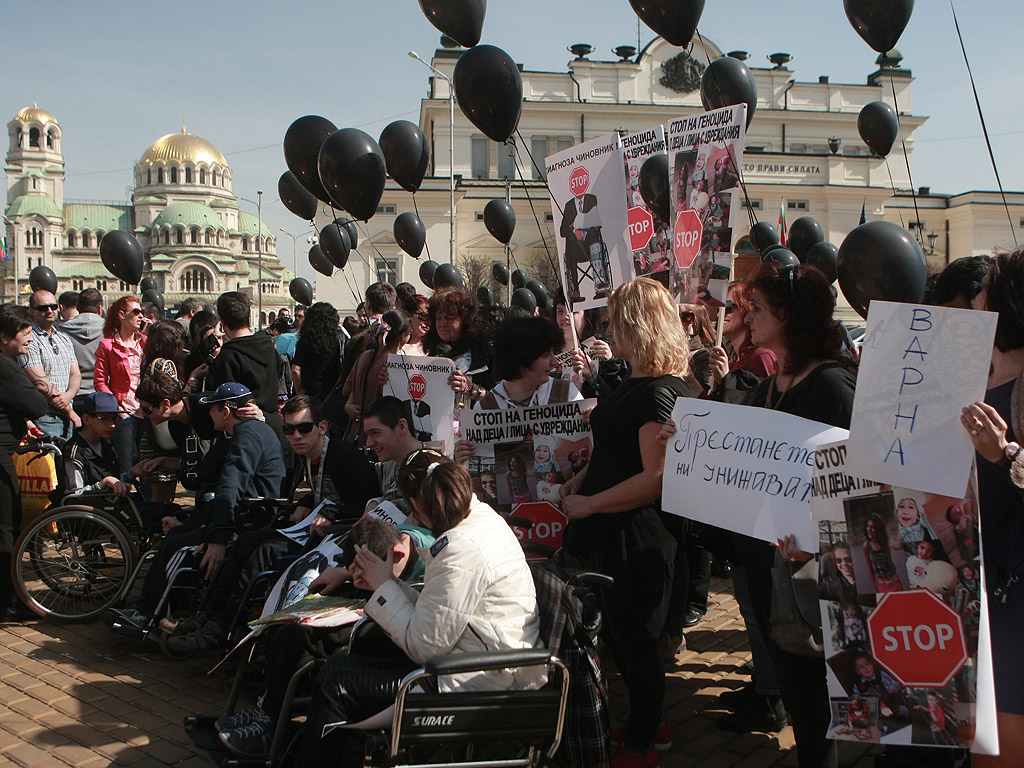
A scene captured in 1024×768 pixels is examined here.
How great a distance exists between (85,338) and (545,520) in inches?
281

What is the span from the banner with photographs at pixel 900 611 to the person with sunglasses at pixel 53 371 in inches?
281

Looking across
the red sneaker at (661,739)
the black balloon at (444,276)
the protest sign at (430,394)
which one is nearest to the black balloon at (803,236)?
the black balloon at (444,276)

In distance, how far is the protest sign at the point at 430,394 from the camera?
215 inches

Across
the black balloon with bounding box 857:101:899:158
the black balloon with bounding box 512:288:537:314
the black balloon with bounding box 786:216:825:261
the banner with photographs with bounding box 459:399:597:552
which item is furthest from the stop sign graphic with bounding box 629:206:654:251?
the black balloon with bounding box 512:288:537:314

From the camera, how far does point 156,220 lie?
5408 inches

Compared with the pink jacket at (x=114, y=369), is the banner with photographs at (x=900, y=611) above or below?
below

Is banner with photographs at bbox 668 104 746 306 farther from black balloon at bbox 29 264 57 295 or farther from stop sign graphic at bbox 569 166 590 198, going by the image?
black balloon at bbox 29 264 57 295

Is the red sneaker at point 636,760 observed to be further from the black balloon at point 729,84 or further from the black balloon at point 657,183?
the black balloon at point 729,84

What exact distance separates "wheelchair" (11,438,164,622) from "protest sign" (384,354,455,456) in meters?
2.22

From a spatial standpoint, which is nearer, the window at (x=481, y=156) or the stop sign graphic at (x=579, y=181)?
the stop sign graphic at (x=579, y=181)

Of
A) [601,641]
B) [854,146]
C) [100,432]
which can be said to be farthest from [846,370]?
[854,146]

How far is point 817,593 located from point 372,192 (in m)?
5.75

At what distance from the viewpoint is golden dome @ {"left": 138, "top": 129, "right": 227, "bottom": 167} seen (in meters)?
144

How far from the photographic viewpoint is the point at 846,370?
3.16 metres
